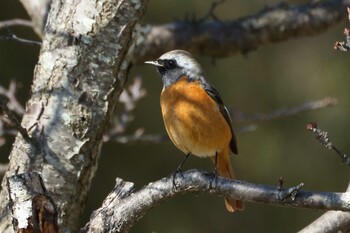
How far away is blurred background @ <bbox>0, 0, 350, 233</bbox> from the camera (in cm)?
840

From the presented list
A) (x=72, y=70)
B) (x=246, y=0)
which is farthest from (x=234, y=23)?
(x=246, y=0)

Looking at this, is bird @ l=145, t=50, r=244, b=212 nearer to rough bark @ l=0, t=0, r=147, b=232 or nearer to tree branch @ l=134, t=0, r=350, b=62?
rough bark @ l=0, t=0, r=147, b=232

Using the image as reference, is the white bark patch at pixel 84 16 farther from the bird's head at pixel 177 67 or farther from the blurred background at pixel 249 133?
the blurred background at pixel 249 133

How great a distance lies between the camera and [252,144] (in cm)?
915

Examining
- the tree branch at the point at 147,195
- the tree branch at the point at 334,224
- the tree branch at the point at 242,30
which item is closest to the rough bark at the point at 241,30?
the tree branch at the point at 242,30

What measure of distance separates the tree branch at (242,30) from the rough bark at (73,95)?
1.78 meters

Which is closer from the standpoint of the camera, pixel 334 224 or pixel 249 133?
pixel 334 224

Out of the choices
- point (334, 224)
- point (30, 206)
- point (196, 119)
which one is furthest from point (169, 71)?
point (30, 206)

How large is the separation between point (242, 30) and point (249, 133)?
8.75 feet

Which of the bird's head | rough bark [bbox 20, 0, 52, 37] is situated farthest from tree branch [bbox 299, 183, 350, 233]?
rough bark [bbox 20, 0, 52, 37]

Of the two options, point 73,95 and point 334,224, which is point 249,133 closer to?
point 73,95

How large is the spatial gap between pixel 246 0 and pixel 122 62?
4964 millimetres

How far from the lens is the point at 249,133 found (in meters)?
9.23

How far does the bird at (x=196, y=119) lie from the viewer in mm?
5215
